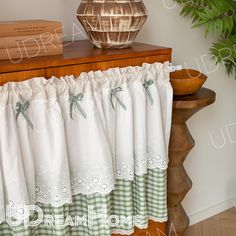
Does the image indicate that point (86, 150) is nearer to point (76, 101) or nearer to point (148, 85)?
point (76, 101)

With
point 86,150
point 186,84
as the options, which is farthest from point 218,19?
point 86,150

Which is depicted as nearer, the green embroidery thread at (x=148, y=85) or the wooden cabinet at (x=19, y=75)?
the wooden cabinet at (x=19, y=75)

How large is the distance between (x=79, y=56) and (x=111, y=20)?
0.65ft

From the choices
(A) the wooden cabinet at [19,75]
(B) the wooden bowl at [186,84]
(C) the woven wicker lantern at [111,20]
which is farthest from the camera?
(B) the wooden bowl at [186,84]

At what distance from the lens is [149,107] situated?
4.87 ft

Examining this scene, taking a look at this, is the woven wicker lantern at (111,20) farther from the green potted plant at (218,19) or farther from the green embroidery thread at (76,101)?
the green potted plant at (218,19)

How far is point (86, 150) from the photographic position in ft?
4.37

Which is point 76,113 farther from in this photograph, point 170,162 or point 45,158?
point 170,162

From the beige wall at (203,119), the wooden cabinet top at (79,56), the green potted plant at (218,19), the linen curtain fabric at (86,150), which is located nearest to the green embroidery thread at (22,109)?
the linen curtain fabric at (86,150)

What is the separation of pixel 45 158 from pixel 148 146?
0.46 m

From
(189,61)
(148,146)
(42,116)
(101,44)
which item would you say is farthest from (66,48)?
(189,61)

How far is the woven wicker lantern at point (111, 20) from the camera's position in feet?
4.60

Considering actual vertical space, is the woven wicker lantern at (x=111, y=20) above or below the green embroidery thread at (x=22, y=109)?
above

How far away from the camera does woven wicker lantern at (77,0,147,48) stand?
1403 millimetres
